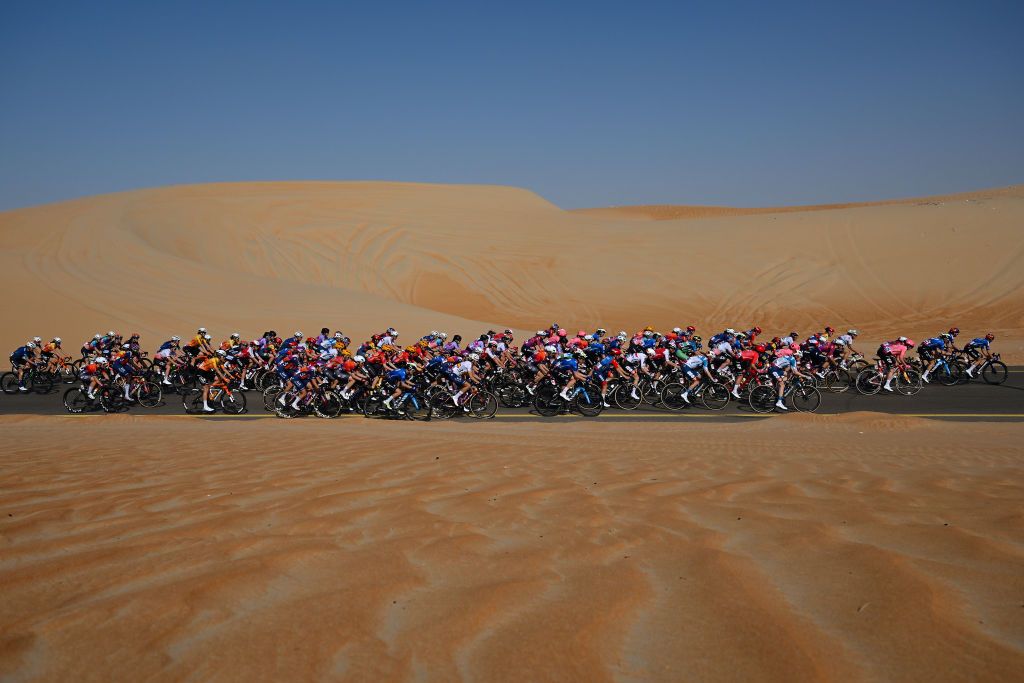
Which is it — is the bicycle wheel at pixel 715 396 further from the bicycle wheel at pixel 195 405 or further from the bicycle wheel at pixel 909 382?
the bicycle wheel at pixel 195 405

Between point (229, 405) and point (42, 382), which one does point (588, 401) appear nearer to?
point (229, 405)

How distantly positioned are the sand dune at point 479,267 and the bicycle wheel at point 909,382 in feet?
47.2

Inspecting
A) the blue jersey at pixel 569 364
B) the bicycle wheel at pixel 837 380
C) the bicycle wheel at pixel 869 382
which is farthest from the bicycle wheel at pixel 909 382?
the blue jersey at pixel 569 364

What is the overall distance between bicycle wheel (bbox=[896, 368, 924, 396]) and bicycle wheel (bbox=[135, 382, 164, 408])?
61.8ft

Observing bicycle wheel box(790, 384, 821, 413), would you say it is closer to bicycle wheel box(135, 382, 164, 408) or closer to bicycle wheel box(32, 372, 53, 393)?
bicycle wheel box(135, 382, 164, 408)

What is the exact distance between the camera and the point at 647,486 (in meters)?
5.97

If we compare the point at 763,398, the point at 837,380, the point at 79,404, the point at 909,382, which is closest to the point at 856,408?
the point at 763,398

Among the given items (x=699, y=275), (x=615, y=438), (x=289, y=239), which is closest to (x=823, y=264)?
(x=699, y=275)

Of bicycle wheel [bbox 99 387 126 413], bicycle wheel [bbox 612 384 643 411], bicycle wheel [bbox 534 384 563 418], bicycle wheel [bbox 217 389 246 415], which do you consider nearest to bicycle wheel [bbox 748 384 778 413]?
bicycle wheel [bbox 612 384 643 411]

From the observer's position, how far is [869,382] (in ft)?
65.2

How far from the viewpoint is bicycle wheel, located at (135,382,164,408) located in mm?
19656

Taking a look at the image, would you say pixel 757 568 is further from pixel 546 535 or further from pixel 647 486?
pixel 647 486

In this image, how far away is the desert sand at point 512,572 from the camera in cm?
271

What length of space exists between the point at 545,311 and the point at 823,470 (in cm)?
4106
